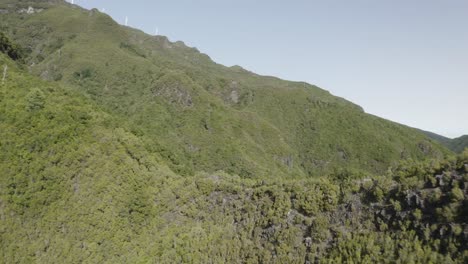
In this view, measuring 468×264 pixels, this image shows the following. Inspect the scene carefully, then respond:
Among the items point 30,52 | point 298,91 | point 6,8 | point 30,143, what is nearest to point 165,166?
point 30,143

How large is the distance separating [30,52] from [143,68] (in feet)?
186

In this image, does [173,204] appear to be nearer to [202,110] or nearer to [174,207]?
[174,207]

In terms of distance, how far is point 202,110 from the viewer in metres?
121

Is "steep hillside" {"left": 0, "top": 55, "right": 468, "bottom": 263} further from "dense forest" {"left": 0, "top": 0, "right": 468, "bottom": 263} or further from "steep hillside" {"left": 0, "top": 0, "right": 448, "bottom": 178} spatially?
"steep hillside" {"left": 0, "top": 0, "right": 448, "bottom": 178}

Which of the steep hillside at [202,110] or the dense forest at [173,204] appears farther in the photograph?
the steep hillside at [202,110]

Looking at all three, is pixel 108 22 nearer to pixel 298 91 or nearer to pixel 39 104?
pixel 298 91

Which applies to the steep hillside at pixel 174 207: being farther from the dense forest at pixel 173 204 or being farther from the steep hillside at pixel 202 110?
the steep hillside at pixel 202 110

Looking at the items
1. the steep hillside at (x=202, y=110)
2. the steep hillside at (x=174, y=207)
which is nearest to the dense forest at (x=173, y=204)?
the steep hillside at (x=174, y=207)

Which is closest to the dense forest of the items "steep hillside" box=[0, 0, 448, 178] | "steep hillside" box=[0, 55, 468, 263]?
"steep hillside" box=[0, 55, 468, 263]

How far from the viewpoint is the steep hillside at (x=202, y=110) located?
357ft

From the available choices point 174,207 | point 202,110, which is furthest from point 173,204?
point 202,110

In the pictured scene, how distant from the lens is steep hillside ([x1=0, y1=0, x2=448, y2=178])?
108938mm

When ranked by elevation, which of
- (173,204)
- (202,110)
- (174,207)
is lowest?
(174,207)

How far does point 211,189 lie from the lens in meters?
37.9
